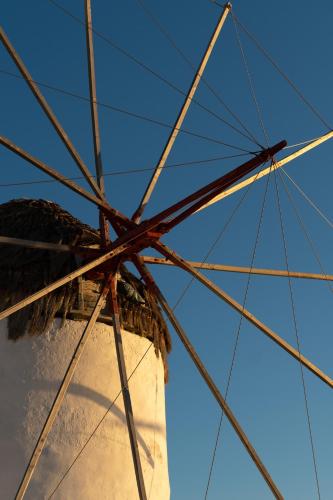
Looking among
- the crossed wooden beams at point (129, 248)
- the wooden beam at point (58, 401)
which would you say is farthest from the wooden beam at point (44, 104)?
the wooden beam at point (58, 401)

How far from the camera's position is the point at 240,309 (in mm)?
10578

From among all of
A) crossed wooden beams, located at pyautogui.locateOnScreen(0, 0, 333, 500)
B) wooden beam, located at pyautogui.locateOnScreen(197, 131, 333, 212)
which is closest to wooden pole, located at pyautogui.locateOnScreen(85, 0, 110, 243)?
crossed wooden beams, located at pyautogui.locateOnScreen(0, 0, 333, 500)

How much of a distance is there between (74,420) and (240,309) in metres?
2.25

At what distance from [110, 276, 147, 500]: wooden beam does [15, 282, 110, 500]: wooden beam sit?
11.0 inches

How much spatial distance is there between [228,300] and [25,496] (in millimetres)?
3122

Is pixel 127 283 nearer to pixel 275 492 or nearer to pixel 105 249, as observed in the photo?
pixel 105 249

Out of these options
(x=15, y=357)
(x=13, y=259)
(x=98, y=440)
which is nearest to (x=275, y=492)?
(x=98, y=440)

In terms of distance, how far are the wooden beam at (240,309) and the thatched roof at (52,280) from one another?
100 centimetres

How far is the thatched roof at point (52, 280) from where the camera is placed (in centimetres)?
1059

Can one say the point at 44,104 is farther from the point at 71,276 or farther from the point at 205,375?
the point at 205,375

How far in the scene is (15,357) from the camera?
1027 centimetres

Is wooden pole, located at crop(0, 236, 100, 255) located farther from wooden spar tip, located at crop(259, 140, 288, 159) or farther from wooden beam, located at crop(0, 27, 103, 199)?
wooden spar tip, located at crop(259, 140, 288, 159)

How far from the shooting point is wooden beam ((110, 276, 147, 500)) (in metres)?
9.32

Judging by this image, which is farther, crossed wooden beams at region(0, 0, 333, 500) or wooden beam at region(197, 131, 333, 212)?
wooden beam at region(197, 131, 333, 212)
